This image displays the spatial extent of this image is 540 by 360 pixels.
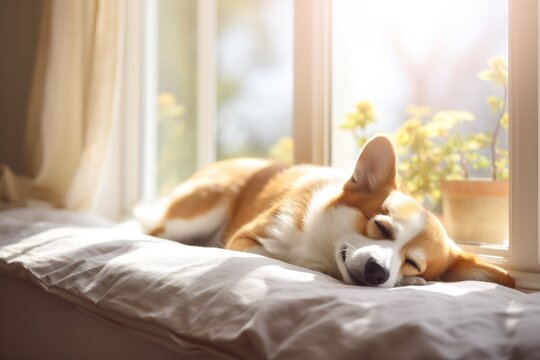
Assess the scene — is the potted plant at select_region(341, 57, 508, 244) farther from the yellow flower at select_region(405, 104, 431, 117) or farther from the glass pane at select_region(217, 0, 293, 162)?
the glass pane at select_region(217, 0, 293, 162)

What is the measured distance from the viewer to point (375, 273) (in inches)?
48.4

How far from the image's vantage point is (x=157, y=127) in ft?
10.4

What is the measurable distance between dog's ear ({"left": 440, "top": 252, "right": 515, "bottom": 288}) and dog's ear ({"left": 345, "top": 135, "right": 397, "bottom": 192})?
0.27 m

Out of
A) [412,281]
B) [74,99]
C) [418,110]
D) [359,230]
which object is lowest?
[412,281]

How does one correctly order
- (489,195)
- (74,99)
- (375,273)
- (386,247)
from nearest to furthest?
(375,273), (386,247), (489,195), (74,99)

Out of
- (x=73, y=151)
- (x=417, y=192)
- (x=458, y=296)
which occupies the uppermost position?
(x=73, y=151)

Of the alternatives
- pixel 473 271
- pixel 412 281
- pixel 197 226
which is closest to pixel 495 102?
pixel 473 271

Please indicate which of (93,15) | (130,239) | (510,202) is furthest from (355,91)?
(93,15)

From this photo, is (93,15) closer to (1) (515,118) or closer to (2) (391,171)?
(2) (391,171)

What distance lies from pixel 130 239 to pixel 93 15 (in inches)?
58.7

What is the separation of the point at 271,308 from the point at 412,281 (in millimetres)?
545

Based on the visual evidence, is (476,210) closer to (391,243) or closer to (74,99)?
(391,243)

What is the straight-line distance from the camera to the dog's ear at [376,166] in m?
1.50

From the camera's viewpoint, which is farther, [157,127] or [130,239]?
[157,127]
